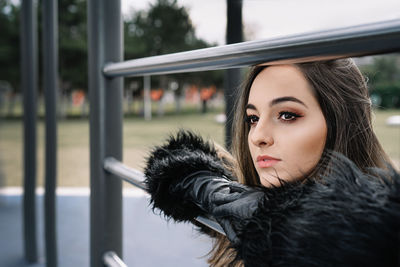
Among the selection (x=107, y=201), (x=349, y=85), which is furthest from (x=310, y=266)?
(x=107, y=201)

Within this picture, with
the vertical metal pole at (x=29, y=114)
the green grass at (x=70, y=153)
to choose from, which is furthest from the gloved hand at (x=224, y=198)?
the green grass at (x=70, y=153)

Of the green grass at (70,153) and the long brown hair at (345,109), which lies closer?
the long brown hair at (345,109)

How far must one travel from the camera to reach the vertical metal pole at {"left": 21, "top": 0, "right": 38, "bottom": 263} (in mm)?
1809

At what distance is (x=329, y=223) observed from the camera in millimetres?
283

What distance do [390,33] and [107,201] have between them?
659mm

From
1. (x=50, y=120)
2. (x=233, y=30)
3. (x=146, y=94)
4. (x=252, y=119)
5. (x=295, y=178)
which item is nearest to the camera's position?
(x=295, y=178)

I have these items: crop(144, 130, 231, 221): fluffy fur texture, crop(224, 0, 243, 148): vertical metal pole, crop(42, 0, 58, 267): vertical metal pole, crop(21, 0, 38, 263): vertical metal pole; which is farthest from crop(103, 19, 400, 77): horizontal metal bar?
crop(21, 0, 38, 263): vertical metal pole

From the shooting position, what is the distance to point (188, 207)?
1.59 ft

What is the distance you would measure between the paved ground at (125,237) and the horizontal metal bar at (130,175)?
2.92 ft

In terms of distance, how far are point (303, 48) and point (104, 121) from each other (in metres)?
0.55

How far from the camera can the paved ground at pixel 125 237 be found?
2.00 m

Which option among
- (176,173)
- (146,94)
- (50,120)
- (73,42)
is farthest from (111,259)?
(146,94)

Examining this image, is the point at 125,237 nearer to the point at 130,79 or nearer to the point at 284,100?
the point at 284,100

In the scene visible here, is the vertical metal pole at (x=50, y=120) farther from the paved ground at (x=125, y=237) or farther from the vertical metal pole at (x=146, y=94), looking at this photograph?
the vertical metal pole at (x=146, y=94)
